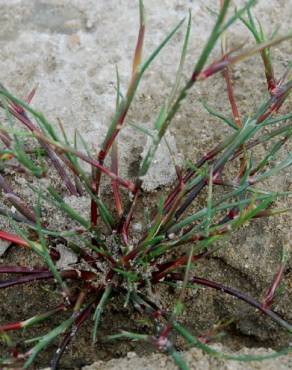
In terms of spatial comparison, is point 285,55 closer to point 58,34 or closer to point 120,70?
point 120,70

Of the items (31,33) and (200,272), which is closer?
(200,272)

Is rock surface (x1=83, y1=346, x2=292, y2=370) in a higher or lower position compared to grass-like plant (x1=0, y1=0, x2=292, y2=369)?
lower

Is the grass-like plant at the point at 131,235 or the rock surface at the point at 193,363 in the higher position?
the grass-like plant at the point at 131,235

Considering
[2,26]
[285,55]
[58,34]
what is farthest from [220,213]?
[2,26]

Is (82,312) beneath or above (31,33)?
beneath

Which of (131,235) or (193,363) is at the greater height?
(131,235)

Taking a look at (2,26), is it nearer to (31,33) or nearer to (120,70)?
(31,33)

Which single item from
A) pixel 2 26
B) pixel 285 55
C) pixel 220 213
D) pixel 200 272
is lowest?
pixel 200 272

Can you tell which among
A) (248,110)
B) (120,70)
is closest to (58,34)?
(120,70)

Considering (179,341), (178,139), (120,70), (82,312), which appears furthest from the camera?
(120,70)

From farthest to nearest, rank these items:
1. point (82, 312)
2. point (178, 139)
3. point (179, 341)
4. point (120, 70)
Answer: point (120, 70), point (178, 139), point (179, 341), point (82, 312)
